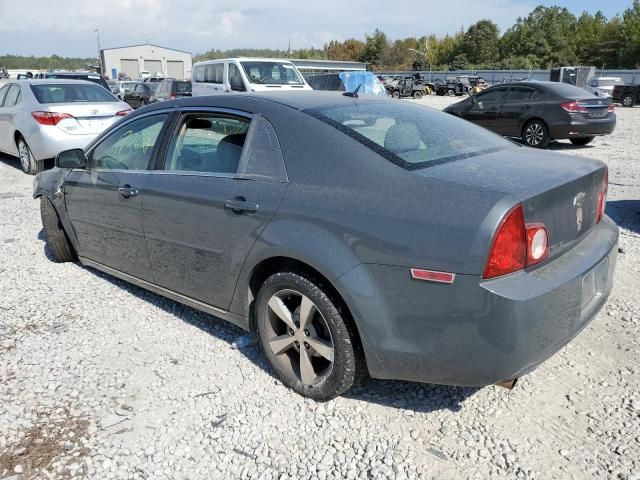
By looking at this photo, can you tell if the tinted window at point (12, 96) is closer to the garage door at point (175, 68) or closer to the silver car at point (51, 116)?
the silver car at point (51, 116)

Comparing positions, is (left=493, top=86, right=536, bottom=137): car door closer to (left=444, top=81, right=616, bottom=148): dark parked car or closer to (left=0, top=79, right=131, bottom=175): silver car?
(left=444, top=81, right=616, bottom=148): dark parked car

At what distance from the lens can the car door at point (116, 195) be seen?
3.71 metres

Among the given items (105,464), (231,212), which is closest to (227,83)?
(231,212)

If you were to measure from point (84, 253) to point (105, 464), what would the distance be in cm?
246

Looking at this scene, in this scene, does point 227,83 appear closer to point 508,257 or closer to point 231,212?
point 231,212

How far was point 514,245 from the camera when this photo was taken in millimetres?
2229

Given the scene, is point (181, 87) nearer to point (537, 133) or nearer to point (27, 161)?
point (27, 161)

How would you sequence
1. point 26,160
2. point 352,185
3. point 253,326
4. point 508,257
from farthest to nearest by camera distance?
1. point 26,160
2. point 253,326
3. point 352,185
4. point 508,257

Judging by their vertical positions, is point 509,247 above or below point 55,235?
above

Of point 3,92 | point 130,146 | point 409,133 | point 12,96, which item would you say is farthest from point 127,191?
point 3,92

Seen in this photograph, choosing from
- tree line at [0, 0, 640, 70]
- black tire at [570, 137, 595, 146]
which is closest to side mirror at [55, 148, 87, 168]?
black tire at [570, 137, 595, 146]

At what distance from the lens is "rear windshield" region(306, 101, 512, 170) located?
2740mm

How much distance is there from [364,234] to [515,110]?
1099 centimetres

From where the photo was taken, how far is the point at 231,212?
300 cm
